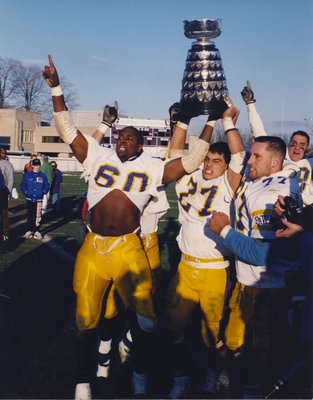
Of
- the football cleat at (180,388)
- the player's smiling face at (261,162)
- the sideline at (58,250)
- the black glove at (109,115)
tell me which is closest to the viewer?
Result: the player's smiling face at (261,162)

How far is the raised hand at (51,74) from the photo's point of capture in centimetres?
375

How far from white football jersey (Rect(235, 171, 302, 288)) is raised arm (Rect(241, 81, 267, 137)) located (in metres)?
0.95

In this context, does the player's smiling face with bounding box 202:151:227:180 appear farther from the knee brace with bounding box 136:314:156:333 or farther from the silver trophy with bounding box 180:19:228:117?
the knee brace with bounding box 136:314:156:333

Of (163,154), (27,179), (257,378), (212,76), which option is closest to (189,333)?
(257,378)

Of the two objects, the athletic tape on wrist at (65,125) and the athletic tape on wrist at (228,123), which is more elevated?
the athletic tape on wrist at (228,123)

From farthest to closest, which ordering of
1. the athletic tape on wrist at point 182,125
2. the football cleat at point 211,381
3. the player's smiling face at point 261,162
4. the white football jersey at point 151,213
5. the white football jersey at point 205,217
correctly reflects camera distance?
the white football jersey at point 151,213, the athletic tape on wrist at point 182,125, the white football jersey at point 205,217, the football cleat at point 211,381, the player's smiling face at point 261,162

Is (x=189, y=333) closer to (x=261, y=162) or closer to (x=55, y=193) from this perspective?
(x=261, y=162)

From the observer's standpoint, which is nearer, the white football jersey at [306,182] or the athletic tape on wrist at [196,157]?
the athletic tape on wrist at [196,157]

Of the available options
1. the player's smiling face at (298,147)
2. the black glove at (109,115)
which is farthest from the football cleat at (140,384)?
the player's smiling face at (298,147)

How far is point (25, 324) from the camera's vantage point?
17.1 feet

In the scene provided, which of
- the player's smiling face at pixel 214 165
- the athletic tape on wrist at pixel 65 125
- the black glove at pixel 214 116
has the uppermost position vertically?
the black glove at pixel 214 116

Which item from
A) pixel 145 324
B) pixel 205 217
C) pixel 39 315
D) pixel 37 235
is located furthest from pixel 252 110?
pixel 37 235

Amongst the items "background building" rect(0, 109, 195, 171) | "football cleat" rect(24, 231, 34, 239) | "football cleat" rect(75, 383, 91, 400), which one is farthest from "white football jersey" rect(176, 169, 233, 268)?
"background building" rect(0, 109, 195, 171)

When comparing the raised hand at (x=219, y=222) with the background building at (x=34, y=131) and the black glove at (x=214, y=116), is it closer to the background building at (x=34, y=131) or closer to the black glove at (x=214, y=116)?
the black glove at (x=214, y=116)
